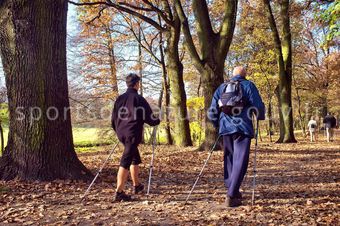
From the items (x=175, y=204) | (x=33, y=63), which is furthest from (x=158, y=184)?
(x=33, y=63)

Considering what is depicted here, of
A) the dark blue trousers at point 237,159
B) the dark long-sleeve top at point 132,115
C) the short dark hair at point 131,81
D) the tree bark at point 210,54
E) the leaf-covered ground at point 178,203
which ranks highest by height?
the tree bark at point 210,54

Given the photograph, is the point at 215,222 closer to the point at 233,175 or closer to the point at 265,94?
the point at 233,175

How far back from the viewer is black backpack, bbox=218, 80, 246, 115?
5379 mm

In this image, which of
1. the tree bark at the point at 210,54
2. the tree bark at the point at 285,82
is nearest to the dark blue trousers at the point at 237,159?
the tree bark at the point at 210,54

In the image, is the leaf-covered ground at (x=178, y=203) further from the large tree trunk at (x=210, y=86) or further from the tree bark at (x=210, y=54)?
the tree bark at (x=210, y=54)

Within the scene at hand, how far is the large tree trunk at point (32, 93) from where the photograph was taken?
262 inches

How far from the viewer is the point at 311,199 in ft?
19.2

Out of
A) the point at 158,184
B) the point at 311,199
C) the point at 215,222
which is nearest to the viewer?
the point at 215,222

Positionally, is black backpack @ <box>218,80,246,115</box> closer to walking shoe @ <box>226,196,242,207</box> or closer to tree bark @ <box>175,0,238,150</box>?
walking shoe @ <box>226,196,242,207</box>

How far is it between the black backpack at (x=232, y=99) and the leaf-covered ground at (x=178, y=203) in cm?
145

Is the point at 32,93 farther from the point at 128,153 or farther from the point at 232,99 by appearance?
the point at 232,99

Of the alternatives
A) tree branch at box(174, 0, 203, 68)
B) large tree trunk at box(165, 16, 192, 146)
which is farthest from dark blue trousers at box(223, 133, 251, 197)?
large tree trunk at box(165, 16, 192, 146)

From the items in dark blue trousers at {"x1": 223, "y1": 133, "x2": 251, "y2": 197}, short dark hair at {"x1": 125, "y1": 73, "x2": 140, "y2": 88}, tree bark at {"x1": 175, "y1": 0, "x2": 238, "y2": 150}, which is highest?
tree bark at {"x1": 175, "y1": 0, "x2": 238, "y2": 150}

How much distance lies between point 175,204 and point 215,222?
43.1 inches
